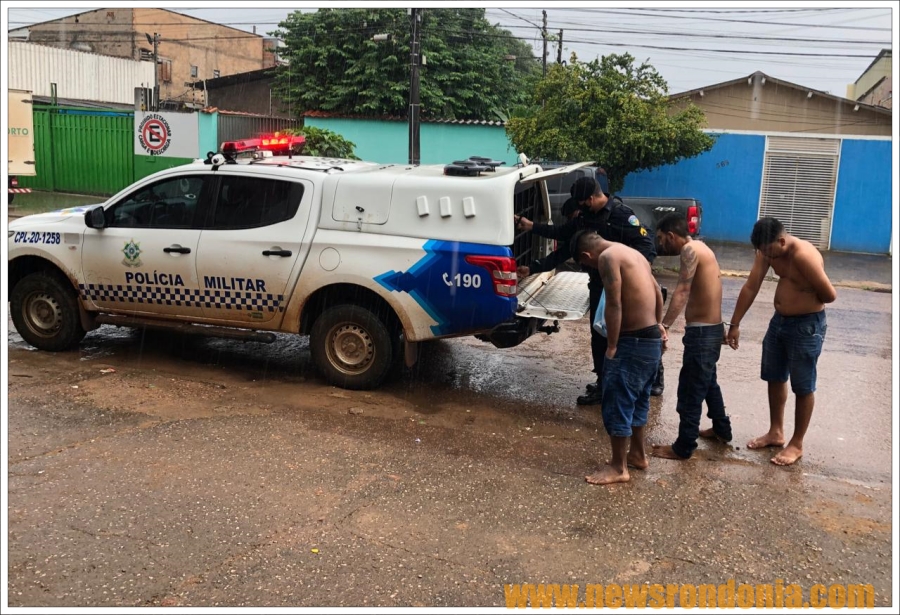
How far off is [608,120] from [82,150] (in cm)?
1522

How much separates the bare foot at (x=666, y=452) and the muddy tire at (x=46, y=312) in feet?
16.9

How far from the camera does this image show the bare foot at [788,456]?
207 inches

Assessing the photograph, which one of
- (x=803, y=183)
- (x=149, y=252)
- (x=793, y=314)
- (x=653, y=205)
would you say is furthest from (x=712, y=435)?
(x=803, y=183)

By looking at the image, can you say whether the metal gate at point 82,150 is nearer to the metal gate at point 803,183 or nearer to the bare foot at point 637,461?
the metal gate at point 803,183

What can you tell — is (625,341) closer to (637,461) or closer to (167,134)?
(637,461)

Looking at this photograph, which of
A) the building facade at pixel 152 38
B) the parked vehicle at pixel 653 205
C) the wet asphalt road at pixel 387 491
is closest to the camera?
the wet asphalt road at pixel 387 491

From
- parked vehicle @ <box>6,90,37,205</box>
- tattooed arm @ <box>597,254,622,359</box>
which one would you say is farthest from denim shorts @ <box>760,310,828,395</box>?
parked vehicle @ <box>6,90,37,205</box>

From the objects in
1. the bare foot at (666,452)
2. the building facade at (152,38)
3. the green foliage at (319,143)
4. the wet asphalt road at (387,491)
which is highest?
the building facade at (152,38)

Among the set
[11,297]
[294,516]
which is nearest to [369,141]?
[11,297]

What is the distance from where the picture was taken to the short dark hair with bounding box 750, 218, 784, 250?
5.12m

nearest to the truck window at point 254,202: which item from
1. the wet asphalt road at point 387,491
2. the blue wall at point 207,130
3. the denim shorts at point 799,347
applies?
the wet asphalt road at point 387,491

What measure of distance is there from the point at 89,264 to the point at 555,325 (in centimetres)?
407

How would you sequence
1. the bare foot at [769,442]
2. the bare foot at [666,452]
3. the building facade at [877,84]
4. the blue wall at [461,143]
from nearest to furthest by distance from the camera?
the bare foot at [666,452], the bare foot at [769,442], the blue wall at [461,143], the building facade at [877,84]

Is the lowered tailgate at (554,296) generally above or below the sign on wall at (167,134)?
below
